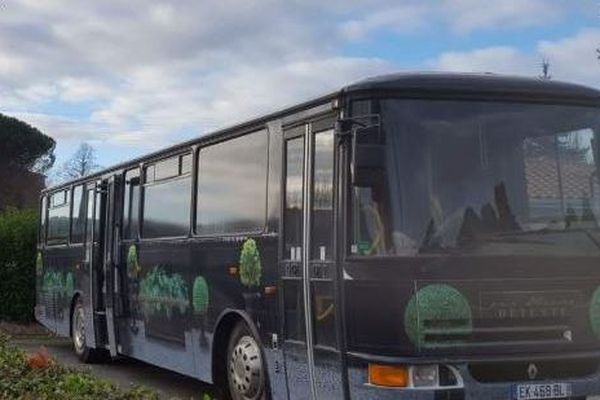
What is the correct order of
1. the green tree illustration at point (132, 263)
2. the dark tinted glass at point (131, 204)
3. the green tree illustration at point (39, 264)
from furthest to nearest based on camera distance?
1. the green tree illustration at point (39, 264)
2. the dark tinted glass at point (131, 204)
3. the green tree illustration at point (132, 263)

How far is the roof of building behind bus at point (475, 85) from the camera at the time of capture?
6.96 meters

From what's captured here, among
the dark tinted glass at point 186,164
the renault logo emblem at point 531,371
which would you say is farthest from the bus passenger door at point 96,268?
the renault logo emblem at point 531,371

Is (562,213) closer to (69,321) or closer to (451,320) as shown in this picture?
(451,320)

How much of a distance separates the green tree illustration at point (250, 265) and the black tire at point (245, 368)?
1.51 feet

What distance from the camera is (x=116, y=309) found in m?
12.4

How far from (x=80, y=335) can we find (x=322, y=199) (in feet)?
26.6

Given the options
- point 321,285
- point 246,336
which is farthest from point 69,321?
point 321,285

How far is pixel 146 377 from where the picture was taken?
40.6 feet

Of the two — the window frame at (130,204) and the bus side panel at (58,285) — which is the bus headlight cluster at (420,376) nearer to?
the window frame at (130,204)

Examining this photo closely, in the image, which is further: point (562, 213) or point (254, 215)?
point (254, 215)

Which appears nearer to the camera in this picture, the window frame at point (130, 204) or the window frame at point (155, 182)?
the window frame at point (155, 182)

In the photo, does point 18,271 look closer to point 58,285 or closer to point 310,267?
point 58,285

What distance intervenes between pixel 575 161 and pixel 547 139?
0.94 feet

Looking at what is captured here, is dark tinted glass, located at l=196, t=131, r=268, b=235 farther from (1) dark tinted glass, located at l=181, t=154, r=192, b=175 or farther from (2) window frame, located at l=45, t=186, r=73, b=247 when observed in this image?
(2) window frame, located at l=45, t=186, r=73, b=247
